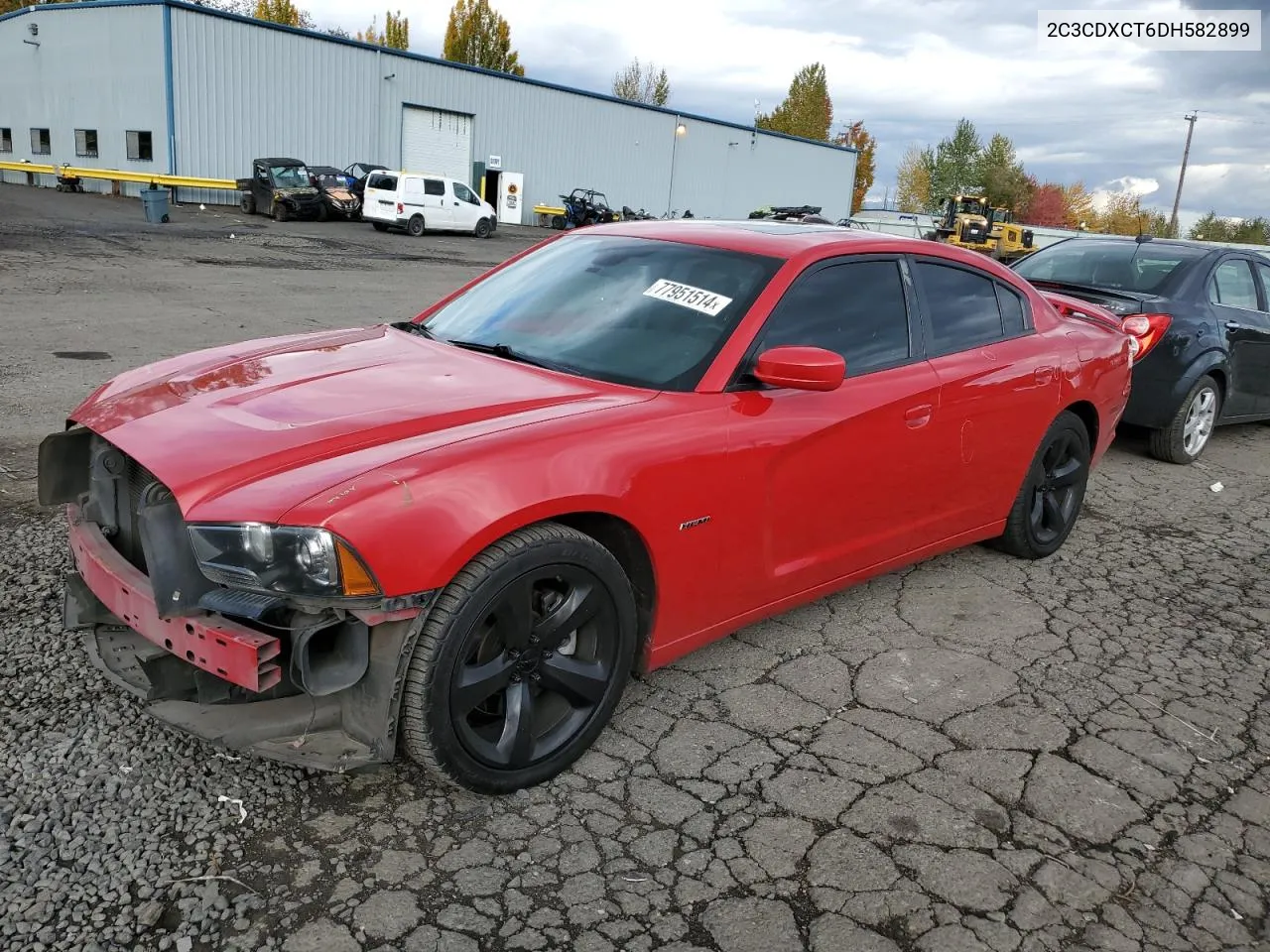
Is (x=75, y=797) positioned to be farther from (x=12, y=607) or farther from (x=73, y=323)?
(x=73, y=323)

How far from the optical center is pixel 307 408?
290cm

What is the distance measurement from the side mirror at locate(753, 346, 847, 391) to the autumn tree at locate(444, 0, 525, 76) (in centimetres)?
7241

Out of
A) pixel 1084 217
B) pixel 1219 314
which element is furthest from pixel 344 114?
pixel 1084 217

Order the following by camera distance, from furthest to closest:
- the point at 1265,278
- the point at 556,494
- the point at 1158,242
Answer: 1. the point at 1265,278
2. the point at 1158,242
3. the point at 556,494

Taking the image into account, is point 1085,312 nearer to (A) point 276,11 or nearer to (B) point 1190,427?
(B) point 1190,427

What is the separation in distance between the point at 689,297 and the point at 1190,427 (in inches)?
217

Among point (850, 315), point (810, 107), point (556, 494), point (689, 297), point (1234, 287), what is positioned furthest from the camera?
point (810, 107)

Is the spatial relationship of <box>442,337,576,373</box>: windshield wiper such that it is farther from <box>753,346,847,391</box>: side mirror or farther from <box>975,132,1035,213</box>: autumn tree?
<box>975,132,1035,213</box>: autumn tree

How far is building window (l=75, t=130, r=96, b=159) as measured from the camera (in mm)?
34062

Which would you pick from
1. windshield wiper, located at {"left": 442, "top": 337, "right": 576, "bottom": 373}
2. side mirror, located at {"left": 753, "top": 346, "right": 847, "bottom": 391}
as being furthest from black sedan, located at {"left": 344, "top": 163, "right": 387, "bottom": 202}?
side mirror, located at {"left": 753, "top": 346, "right": 847, "bottom": 391}

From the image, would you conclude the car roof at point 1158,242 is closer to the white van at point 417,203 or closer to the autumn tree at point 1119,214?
the white van at point 417,203

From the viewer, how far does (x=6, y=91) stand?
39.3 meters

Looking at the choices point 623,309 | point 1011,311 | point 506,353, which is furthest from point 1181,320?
point 506,353

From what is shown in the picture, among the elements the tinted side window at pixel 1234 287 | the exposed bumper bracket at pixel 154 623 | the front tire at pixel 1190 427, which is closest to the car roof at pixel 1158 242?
the tinted side window at pixel 1234 287
